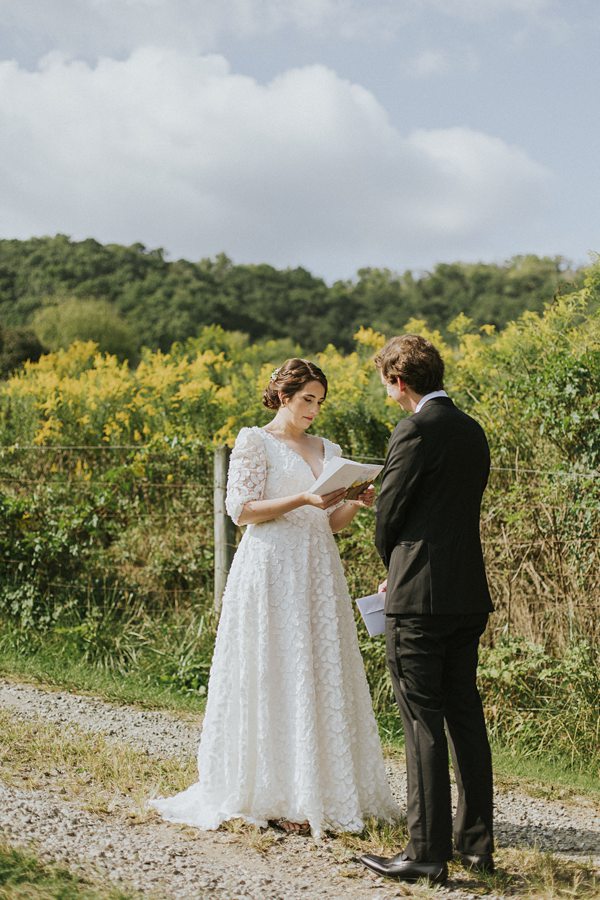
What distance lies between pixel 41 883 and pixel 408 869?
4.27 ft

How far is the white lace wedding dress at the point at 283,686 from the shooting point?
4.22 metres

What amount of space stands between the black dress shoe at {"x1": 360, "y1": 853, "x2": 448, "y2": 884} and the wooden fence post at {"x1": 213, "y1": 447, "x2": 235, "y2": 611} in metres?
3.58

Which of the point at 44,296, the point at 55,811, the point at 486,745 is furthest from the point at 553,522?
the point at 44,296

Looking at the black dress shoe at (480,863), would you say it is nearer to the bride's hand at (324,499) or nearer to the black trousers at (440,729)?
the black trousers at (440,729)

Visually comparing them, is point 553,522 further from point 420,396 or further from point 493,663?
point 420,396

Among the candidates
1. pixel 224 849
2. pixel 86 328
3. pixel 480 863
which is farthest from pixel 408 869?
pixel 86 328

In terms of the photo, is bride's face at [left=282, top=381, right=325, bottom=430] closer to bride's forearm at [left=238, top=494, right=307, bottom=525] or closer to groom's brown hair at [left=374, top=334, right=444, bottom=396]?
bride's forearm at [left=238, top=494, right=307, bottom=525]

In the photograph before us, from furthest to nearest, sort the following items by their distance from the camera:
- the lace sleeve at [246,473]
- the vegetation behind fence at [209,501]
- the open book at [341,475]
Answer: the vegetation behind fence at [209,501], the lace sleeve at [246,473], the open book at [341,475]

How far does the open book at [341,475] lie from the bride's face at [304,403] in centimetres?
39

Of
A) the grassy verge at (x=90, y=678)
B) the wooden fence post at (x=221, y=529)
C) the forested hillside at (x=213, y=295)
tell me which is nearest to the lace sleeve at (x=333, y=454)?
the grassy verge at (x=90, y=678)

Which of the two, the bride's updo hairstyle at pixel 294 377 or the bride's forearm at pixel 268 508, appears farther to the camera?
the bride's updo hairstyle at pixel 294 377

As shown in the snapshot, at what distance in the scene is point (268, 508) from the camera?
426cm

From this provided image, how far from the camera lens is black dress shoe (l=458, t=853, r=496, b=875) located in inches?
148

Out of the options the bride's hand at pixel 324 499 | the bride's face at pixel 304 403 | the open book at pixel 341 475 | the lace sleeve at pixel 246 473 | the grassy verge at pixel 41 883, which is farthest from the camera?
the bride's face at pixel 304 403
